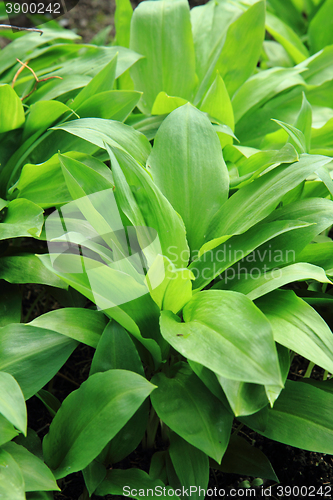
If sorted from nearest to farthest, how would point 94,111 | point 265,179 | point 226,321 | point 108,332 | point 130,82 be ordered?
point 226,321 → point 108,332 → point 265,179 → point 94,111 → point 130,82

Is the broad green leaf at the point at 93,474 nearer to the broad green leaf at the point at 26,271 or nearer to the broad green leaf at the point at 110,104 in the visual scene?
the broad green leaf at the point at 26,271

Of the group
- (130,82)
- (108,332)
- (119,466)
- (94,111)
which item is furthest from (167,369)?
(130,82)

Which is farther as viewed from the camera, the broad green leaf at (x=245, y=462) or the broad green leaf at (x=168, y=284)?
the broad green leaf at (x=245, y=462)

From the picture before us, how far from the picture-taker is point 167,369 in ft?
2.83

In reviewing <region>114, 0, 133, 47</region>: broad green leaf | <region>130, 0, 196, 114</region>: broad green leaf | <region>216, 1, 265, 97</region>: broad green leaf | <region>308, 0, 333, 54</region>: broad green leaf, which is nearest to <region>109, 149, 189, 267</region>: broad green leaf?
<region>130, 0, 196, 114</region>: broad green leaf

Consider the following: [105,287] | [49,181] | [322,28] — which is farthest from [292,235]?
[322,28]

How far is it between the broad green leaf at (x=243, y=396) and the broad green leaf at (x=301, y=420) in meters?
0.10

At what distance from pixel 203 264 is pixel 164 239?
0.10 m

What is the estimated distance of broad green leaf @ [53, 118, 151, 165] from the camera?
94 cm

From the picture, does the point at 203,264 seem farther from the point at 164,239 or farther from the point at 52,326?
the point at 52,326

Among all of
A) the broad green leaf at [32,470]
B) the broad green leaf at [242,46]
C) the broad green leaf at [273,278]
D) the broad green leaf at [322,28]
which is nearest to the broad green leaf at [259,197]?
the broad green leaf at [273,278]

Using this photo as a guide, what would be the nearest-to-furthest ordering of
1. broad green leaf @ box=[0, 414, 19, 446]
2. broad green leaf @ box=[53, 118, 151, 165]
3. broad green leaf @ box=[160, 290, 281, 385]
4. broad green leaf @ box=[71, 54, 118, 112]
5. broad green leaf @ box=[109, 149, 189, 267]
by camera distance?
broad green leaf @ box=[160, 290, 281, 385]
broad green leaf @ box=[0, 414, 19, 446]
broad green leaf @ box=[109, 149, 189, 267]
broad green leaf @ box=[53, 118, 151, 165]
broad green leaf @ box=[71, 54, 118, 112]

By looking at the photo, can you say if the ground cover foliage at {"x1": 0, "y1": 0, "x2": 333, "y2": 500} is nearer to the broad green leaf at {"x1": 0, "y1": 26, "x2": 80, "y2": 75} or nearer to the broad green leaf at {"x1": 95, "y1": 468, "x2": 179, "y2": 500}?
the broad green leaf at {"x1": 95, "y1": 468, "x2": 179, "y2": 500}

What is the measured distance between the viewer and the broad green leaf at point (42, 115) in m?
1.10
